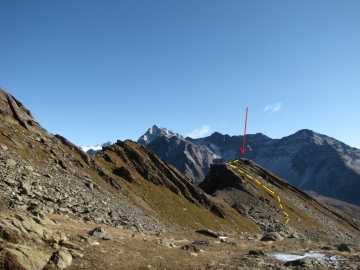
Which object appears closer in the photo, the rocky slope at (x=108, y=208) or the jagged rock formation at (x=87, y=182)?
the rocky slope at (x=108, y=208)

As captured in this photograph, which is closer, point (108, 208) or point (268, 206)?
point (108, 208)

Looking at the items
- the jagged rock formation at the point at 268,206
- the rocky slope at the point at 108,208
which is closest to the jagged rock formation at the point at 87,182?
the rocky slope at the point at 108,208

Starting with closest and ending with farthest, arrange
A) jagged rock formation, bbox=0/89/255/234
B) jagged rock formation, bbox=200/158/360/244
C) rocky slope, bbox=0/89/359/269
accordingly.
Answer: rocky slope, bbox=0/89/359/269 < jagged rock formation, bbox=0/89/255/234 < jagged rock formation, bbox=200/158/360/244

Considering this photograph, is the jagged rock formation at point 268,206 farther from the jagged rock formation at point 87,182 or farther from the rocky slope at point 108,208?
the jagged rock formation at point 87,182

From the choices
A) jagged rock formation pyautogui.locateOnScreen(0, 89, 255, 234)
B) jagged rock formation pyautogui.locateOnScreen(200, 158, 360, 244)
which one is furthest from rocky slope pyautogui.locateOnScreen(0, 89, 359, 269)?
jagged rock formation pyautogui.locateOnScreen(200, 158, 360, 244)

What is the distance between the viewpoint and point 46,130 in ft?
254

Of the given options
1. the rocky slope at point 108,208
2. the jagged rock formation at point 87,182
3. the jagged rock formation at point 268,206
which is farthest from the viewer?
the jagged rock formation at point 268,206

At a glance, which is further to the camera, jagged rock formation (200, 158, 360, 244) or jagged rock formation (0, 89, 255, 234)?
jagged rock formation (200, 158, 360, 244)

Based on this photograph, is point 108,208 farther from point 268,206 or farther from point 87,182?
point 268,206

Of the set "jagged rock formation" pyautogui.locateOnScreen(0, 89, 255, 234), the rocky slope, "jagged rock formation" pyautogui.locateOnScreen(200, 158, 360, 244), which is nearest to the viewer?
the rocky slope

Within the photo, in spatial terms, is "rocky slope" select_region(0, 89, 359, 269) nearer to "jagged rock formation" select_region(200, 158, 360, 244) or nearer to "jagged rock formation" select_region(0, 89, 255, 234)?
"jagged rock formation" select_region(0, 89, 255, 234)

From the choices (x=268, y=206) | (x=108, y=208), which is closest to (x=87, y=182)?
(x=108, y=208)

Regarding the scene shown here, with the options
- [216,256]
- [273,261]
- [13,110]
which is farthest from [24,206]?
[13,110]

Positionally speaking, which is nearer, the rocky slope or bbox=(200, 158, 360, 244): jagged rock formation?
the rocky slope
